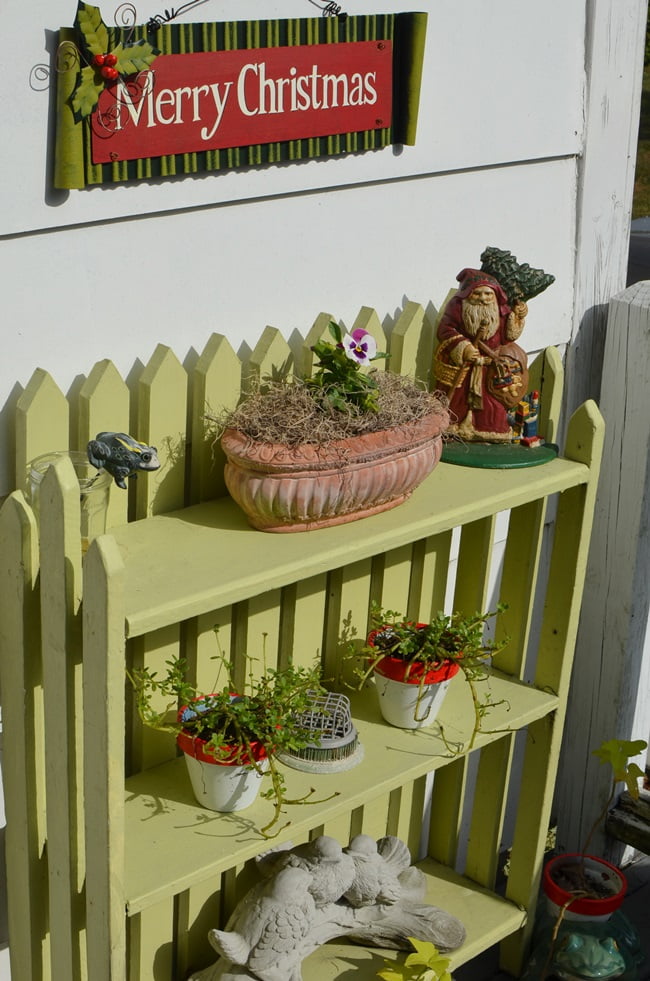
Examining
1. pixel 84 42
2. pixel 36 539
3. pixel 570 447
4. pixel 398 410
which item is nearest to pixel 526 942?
pixel 570 447

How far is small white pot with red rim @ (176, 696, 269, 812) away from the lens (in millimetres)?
2064

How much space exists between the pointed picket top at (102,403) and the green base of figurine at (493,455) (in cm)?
66

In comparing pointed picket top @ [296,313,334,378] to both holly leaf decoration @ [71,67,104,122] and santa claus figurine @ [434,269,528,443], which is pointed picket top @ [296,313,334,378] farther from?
holly leaf decoration @ [71,67,104,122]

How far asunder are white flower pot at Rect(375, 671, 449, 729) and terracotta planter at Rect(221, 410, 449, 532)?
42 centimetres

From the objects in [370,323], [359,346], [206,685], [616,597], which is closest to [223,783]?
[206,685]

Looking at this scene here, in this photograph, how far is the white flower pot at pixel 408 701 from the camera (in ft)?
7.73

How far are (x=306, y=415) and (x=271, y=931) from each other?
37.1 inches

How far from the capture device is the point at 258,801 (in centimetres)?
Result: 219

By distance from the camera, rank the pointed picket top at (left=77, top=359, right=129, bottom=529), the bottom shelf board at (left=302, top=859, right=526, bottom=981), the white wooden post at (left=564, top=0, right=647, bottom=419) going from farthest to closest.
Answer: the white wooden post at (left=564, top=0, right=647, bottom=419)
the bottom shelf board at (left=302, top=859, right=526, bottom=981)
the pointed picket top at (left=77, top=359, right=129, bottom=529)

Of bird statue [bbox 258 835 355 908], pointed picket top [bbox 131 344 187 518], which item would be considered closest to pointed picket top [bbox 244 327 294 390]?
pointed picket top [bbox 131 344 187 518]

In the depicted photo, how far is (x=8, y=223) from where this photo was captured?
1812 mm

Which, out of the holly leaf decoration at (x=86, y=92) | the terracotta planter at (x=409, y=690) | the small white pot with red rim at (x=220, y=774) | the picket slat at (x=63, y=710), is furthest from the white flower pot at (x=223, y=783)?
the holly leaf decoration at (x=86, y=92)

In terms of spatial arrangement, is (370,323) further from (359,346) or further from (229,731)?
(229,731)

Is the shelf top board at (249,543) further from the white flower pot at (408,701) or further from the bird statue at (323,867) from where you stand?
the bird statue at (323,867)
